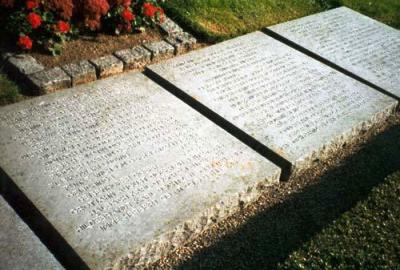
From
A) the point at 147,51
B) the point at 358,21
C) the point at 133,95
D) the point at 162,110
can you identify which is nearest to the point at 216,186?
the point at 162,110

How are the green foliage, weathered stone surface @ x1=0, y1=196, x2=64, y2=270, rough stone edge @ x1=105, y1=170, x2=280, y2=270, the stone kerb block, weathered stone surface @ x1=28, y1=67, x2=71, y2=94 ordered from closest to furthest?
weathered stone surface @ x1=0, y1=196, x2=64, y2=270
rough stone edge @ x1=105, y1=170, x2=280, y2=270
weathered stone surface @ x1=28, y1=67, x2=71, y2=94
the stone kerb block
the green foliage

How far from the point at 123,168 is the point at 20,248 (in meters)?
0.94

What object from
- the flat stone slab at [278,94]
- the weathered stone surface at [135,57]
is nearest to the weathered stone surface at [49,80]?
→ the weathered stone surface at [135,57]

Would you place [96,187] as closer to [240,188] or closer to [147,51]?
[240,188]

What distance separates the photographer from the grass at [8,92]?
4145 mm

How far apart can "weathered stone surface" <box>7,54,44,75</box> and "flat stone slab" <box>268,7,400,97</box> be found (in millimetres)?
2780

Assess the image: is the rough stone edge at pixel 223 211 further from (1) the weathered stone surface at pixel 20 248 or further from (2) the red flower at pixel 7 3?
(2) the red flower at pixel 7 3

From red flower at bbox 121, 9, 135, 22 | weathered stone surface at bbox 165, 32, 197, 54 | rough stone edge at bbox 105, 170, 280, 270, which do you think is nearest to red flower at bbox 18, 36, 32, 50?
red flower at bbox 121, 9, 135, 22

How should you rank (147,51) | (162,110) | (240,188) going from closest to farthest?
(240,188), (162,110), (147,51)

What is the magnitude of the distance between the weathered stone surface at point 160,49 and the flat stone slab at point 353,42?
1.39 m

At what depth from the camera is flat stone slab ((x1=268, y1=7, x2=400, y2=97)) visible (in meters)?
5.34

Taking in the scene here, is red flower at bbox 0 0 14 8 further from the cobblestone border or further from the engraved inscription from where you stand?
the engraved inscription

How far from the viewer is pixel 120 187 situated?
3303mm

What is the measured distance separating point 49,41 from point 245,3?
280 centimetres
